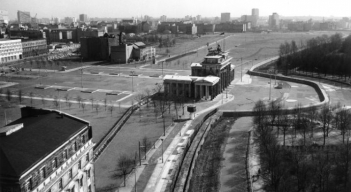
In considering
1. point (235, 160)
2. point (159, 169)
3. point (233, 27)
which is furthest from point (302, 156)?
point (233, 27)

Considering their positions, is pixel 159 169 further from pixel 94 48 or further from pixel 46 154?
pixel 94 48

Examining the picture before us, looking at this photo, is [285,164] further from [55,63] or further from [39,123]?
[55,63]

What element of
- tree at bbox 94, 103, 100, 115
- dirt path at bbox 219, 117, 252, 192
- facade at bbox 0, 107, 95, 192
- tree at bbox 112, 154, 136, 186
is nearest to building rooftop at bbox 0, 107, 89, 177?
facade at bbox 0, 107, 95, 192

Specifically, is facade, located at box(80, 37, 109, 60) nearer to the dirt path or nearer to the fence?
the dirt path

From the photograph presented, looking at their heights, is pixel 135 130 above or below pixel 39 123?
below

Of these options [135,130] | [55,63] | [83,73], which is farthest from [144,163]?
[55,63]

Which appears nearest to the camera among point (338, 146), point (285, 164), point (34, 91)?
point (285, 164)

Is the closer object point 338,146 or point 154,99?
point 338,146
